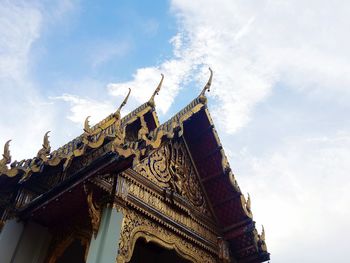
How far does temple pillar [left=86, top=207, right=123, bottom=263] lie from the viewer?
16.7 feet

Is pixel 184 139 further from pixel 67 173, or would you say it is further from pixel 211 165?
pixel 67 173

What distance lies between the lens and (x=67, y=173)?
636cm

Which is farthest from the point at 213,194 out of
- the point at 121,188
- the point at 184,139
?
the point at 121,188

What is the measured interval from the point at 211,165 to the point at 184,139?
75 cm

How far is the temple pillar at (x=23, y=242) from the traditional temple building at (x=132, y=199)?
0.01 m

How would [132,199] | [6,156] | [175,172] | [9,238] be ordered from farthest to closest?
[175,172]
[6,156]
[132,199]
[9,238]

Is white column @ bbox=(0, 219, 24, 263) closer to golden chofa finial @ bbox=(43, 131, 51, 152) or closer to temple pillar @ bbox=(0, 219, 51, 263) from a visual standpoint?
temple pillar @ bbox=(0, 219, 51, 263)

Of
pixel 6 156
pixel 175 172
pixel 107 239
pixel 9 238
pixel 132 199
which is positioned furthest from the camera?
pixel 175 172

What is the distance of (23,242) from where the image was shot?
19.9 ft

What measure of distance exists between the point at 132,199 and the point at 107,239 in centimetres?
94

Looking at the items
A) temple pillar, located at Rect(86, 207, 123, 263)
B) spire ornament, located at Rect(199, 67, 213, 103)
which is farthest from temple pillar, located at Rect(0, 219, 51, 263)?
spire ornament, located at Rect(199, 67, 213, 103)

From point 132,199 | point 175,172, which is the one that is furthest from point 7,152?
point 175,172

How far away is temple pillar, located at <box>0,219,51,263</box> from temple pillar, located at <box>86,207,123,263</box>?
4.38 ft

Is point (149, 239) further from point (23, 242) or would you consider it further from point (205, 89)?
point (205, 89)
